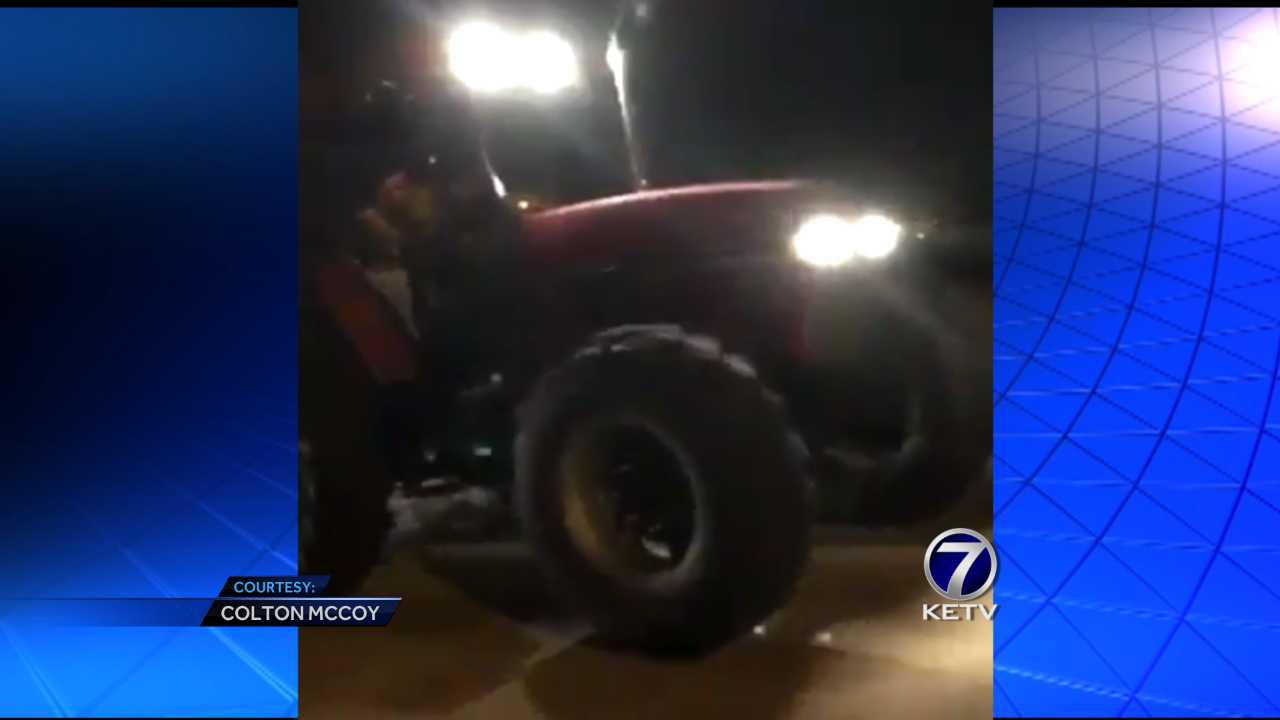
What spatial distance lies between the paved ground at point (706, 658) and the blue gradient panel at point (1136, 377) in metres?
0.22

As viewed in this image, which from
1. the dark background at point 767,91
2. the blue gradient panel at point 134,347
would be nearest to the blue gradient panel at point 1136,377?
the dark background at point 767,91

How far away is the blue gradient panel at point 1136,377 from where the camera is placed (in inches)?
72.5

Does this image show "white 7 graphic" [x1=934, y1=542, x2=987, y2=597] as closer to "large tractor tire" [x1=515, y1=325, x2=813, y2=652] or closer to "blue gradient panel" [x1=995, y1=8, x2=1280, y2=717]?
"blue gradient panel" [x1=995, y1=8, x2=1280, y2=717]

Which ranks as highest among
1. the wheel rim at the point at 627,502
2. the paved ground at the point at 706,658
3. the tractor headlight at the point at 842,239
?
the tractor headlight at the point at 842,239

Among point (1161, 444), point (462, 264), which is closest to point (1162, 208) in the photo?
point (1161, 444)

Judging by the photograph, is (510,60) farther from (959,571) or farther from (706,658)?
(959,571)

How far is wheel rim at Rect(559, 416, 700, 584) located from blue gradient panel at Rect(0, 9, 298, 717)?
776mm

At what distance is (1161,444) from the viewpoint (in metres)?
1.85

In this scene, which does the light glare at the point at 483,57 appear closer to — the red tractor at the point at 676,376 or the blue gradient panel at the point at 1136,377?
the red tractor at the point at 676,376

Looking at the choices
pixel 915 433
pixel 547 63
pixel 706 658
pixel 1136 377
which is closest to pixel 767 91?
pixel 547 63

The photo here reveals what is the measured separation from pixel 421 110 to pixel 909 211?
3.97ft

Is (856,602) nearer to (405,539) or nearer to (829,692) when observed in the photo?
(829,692)

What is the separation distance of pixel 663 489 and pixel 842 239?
73 cm

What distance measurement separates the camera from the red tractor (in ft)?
5.67
